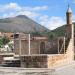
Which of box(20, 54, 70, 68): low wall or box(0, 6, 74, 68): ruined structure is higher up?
box(0, 6, 74, 68): ruined structure

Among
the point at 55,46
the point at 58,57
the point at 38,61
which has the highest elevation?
the point at 55,46

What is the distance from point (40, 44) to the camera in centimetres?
2973

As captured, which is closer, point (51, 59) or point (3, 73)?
point (3, 73)

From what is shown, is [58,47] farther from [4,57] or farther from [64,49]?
[4,57]

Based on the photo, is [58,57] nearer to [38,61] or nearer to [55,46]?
[38,61]

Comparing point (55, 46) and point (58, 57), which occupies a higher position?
point (55, 46)

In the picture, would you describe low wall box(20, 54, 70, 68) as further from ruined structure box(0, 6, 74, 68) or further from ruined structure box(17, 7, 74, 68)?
ruined structure box(0, 6, 74, 68)

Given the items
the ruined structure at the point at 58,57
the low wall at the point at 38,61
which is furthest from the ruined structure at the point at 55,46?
the low wall at the point at 38,61

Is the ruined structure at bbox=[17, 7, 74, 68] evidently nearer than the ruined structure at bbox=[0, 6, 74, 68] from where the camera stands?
Yes

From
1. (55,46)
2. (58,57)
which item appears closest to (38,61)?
(58,57)

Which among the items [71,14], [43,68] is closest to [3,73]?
[43,68]

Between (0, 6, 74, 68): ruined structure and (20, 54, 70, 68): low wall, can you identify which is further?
(0, 6, 74, 68): ruined structure

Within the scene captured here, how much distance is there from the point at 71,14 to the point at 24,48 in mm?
5183

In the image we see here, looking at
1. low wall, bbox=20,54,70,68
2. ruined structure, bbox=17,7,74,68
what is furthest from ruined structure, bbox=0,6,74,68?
low wall, bbox=20,54,70,68
